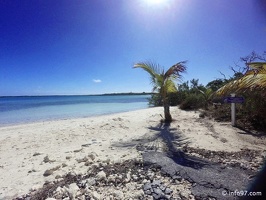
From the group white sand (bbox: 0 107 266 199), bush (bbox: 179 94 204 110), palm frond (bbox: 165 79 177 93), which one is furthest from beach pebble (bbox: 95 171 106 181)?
bush (bbox: 179 94 204 110)

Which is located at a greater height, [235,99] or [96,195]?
[235,99]

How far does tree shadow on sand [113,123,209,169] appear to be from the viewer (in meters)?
3.40

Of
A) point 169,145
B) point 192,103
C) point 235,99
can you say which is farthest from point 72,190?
point 192,103

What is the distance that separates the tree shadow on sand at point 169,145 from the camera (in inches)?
134

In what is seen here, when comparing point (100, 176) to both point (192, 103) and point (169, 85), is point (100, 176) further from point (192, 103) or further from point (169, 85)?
point (192, 103)

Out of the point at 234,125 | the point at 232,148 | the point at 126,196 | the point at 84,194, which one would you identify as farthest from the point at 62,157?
the point at 234,125

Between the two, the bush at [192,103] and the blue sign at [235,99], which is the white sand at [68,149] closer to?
the blue sign at [235,99]

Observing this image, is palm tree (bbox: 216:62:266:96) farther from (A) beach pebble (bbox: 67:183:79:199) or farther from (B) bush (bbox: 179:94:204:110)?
(B) bush (bbox: 179:94:204:110)

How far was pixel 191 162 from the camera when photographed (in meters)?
3.35

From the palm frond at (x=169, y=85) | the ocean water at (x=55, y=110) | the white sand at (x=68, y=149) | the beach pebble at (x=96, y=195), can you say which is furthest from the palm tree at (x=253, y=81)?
the ocean water at (x=55, y=110)

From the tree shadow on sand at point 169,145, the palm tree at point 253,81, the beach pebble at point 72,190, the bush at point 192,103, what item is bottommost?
the beach pebble at point 72,190

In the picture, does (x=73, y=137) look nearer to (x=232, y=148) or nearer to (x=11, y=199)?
(x=11, y=199)

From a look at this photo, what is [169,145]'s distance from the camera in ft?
14.9

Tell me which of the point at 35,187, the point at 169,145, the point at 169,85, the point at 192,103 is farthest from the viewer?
the point at 192,103
